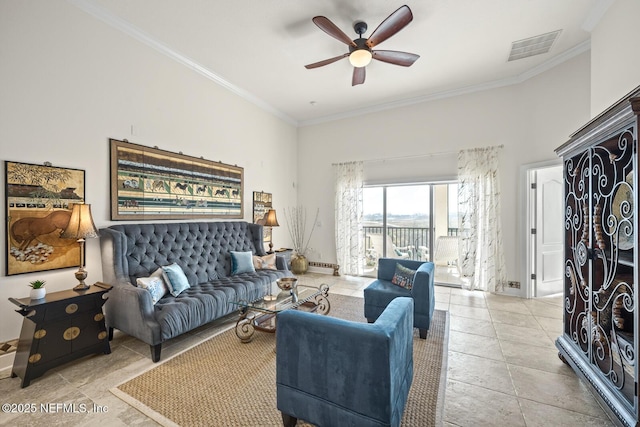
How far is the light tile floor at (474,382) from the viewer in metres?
1.73

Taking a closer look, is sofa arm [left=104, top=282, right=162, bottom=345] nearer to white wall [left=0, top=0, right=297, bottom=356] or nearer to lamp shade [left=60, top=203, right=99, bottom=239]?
white wall [left=0, top=0, right=297, bottom=356]

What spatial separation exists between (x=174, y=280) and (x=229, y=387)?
1343mm

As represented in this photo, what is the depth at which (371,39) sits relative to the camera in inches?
108

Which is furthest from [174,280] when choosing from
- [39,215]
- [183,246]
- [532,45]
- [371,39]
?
[532,45]

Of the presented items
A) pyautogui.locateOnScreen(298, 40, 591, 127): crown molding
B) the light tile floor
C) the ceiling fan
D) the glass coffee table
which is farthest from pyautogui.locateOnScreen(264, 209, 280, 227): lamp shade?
the ceiling fan

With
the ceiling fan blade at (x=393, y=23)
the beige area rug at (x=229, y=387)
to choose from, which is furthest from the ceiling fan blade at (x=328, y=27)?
the beige area rug at (x=229, y=387)

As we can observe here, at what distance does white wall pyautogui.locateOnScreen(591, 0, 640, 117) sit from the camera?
226cm

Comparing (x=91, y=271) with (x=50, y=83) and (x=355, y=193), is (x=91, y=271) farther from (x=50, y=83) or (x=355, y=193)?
(x=355, y=193)

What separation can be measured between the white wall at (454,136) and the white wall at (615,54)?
2.75ft

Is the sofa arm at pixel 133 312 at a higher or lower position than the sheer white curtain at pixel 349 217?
lower

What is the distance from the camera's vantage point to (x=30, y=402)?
74.0 inches

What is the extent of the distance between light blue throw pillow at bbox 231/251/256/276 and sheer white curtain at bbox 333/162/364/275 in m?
2.26

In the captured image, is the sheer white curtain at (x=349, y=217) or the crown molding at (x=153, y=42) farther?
the sheer white curtain at (x=349, y=217)

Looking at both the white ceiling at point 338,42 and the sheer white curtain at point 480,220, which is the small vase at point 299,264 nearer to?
the sheer white curtain at point 480,220
